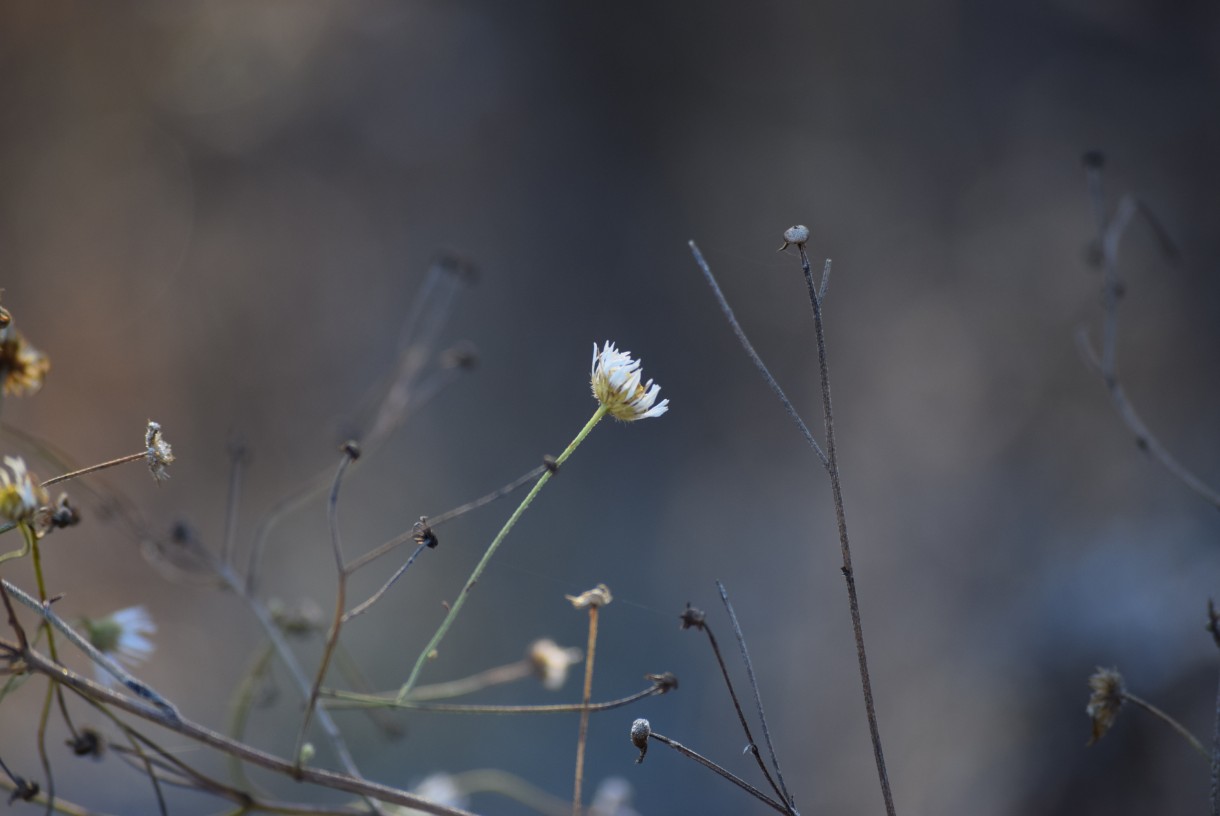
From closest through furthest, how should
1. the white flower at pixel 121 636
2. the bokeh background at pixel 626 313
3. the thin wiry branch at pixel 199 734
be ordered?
the thin wiry branch at pixel 199 734 → the white flower at pixel 121 636 → the bokeh background at pixel 626 313

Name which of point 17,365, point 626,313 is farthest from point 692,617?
point 626,313

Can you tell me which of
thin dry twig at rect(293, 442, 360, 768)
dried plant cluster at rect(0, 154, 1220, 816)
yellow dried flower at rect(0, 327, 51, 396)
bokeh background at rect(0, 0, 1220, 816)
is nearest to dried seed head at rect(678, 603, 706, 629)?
dried plant cluster at rect(0, 154, 1220, 816)

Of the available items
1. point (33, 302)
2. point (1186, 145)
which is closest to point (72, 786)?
point (33, 302)

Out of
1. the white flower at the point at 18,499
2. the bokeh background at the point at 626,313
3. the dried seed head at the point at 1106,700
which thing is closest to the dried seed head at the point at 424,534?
the white flower at the point at 18,499

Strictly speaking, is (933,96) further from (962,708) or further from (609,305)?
(962,708)

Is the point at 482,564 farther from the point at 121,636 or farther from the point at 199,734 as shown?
→ the point at 121,636

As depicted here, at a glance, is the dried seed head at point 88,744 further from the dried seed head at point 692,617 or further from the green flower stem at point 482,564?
the dried seed head at point 692,617
